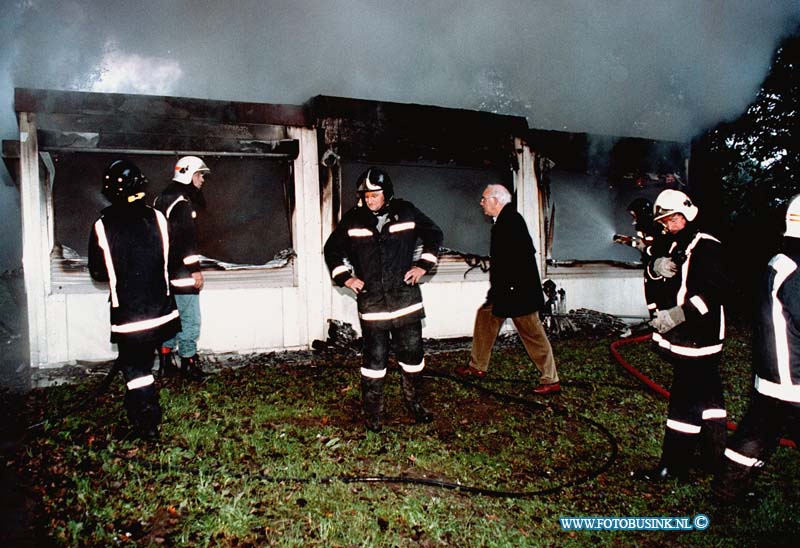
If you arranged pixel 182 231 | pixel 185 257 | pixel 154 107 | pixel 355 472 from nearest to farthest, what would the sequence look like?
pixel 355 472 < pixel 185 257 < pixel 182 231 < pixel 154 107

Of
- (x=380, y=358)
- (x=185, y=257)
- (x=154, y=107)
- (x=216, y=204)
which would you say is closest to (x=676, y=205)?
(x=380, y=358)

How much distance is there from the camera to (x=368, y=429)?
177 inches

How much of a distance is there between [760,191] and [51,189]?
40.2 feet

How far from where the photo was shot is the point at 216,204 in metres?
7.53

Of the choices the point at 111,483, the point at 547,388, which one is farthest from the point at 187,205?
the point at 547,388

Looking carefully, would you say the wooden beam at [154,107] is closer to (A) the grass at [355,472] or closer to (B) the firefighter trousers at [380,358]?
(A) the grass at [355,472]

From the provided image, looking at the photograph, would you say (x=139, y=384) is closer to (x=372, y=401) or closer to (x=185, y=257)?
(x=185, y=257)

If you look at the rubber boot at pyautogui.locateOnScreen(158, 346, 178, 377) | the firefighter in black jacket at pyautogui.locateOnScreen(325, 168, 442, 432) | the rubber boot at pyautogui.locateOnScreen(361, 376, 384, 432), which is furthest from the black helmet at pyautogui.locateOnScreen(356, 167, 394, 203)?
the rubber boot at pyautogui.locateOnScreen(158, 346, 178, 377)

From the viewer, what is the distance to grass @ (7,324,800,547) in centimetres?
304

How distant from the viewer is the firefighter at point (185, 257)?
5.36 metres

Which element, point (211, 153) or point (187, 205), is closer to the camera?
point (187, 205)

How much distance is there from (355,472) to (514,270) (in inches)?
108

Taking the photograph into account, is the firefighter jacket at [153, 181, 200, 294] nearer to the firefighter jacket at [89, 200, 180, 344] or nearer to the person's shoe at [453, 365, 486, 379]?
the firefighter jacket at [89, 200, 180, 344]

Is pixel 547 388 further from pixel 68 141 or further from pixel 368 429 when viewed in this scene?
pixel 68 141
